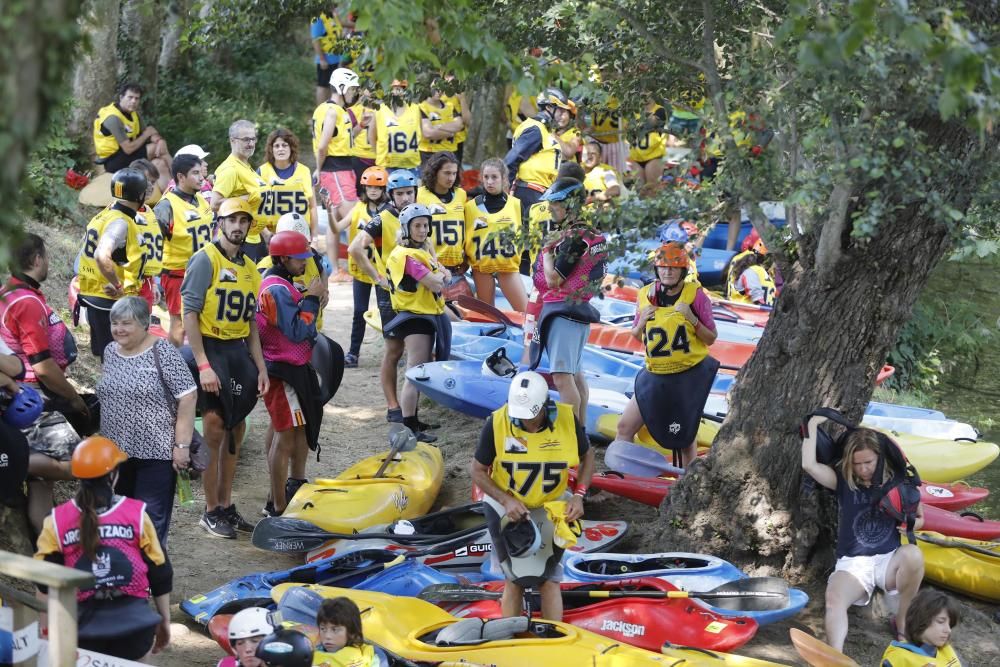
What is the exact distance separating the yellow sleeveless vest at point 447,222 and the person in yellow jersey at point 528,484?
13.2 ft

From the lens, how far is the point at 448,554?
7.07 metres

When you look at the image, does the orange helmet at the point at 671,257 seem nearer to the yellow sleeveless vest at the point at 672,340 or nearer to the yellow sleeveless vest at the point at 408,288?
the yellow sleeveless vest at the point at 672,340

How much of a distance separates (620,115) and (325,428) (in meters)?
3.95

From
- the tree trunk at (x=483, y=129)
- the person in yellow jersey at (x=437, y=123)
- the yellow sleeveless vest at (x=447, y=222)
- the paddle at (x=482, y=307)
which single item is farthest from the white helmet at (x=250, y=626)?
the tree trunk at (x=483, y=129)

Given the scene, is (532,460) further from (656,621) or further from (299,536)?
(299,536)

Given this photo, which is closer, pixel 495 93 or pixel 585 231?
pixel 585 231

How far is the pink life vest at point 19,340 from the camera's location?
6184mm

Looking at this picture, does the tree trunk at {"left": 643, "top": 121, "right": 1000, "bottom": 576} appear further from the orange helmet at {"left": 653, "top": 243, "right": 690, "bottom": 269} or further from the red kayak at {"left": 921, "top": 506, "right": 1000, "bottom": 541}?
the red kayak at {"left": 921, "top": 506, "right": 1000, "bottom": 541}

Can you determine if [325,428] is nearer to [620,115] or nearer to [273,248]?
[273,248]

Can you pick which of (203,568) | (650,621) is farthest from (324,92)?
(650,621)

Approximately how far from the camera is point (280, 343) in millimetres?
7461

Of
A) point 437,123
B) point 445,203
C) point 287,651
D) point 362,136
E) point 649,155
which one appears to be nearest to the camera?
point 287,651

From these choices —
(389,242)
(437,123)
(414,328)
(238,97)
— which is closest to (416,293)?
(414,328)

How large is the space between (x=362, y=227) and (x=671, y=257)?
3.30 metres
